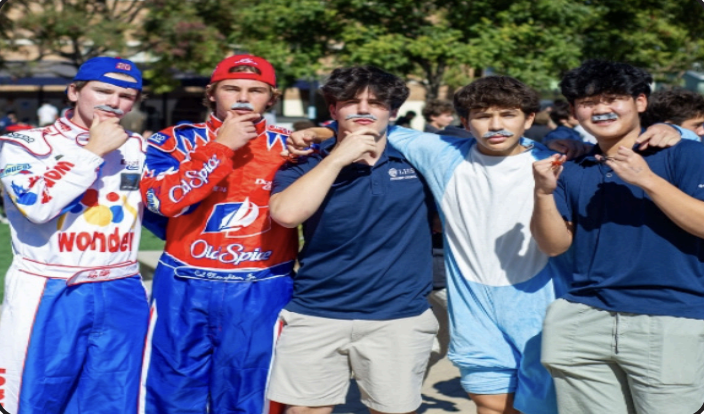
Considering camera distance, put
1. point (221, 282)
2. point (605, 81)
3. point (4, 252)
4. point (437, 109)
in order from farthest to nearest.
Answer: point (4, 252)
point (437, 109)
point (221, 282)
point (605, 81)

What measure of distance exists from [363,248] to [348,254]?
Answer: 0.21ft

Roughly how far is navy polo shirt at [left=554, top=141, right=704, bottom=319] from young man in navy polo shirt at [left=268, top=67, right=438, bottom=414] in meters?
0.73

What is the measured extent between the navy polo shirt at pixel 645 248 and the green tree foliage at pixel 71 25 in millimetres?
20223

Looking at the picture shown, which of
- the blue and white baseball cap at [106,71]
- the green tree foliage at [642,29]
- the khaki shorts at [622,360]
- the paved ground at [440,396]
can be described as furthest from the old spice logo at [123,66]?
the green tree foliage at [642,29]

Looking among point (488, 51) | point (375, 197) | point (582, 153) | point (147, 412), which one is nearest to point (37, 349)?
point (147, 412)

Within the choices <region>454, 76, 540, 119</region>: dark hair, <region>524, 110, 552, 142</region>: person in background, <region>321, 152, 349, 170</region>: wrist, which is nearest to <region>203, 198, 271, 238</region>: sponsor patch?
<region>321, 152, 349, 170</region>: wrist

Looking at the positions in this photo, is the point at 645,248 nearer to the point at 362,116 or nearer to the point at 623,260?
the point at 623,260

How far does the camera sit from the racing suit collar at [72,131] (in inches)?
144

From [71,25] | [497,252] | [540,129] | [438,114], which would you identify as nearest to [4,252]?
[438,114]

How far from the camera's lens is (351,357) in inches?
135

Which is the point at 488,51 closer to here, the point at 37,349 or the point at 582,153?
the point at 582,153

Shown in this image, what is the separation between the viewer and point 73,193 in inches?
134

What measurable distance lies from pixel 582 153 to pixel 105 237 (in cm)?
203

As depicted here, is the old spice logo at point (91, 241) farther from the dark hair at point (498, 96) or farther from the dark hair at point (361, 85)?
the dark hair at point (498, 96)
